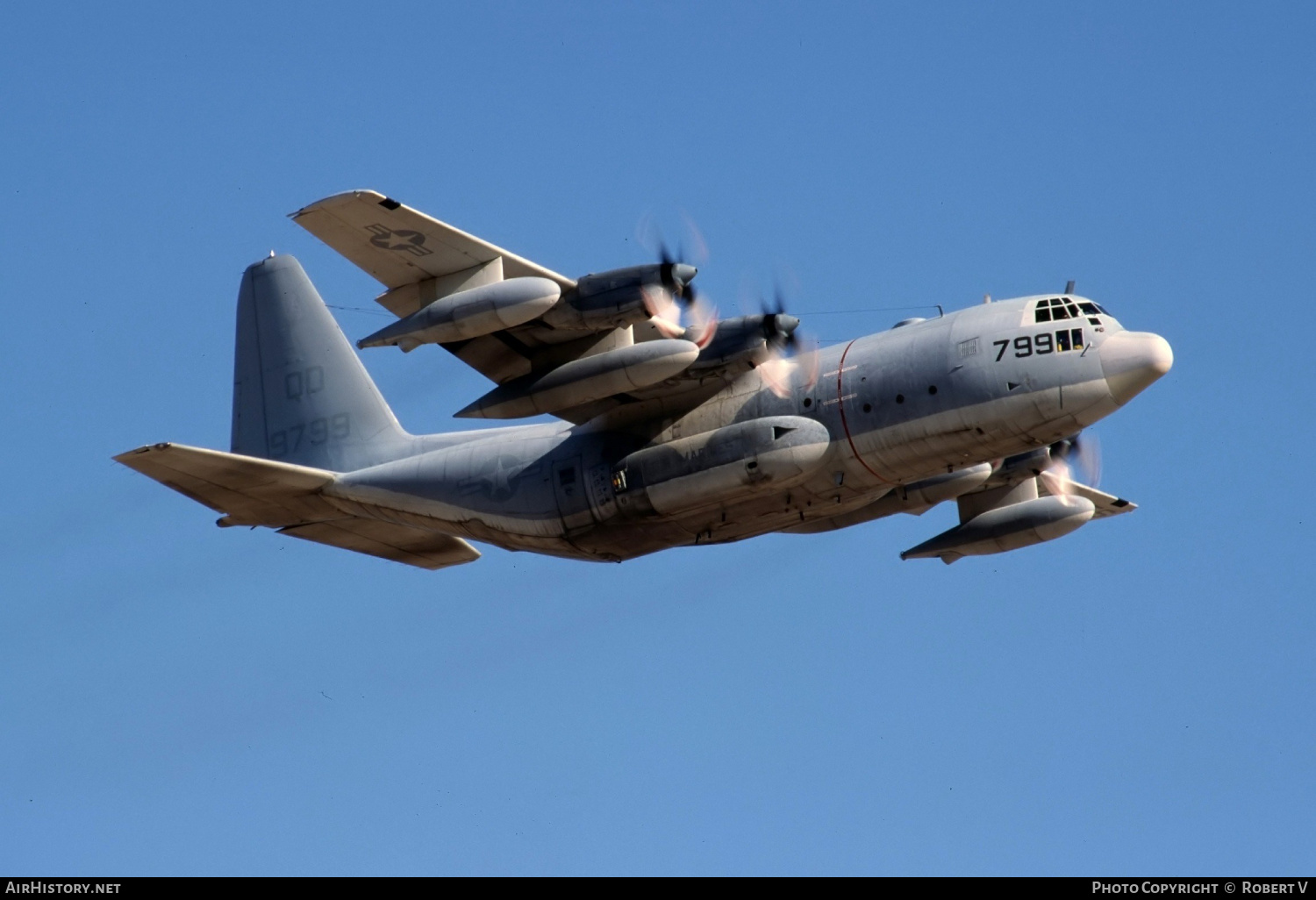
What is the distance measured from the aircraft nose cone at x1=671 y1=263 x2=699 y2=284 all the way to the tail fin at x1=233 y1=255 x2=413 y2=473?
20.9 feet

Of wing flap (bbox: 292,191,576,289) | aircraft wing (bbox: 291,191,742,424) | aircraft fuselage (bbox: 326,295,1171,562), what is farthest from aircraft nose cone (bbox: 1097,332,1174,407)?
wing flap (bbox: 292,191,576,289)

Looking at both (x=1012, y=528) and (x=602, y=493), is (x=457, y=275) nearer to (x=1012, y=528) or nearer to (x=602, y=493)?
(x=602, y=493)

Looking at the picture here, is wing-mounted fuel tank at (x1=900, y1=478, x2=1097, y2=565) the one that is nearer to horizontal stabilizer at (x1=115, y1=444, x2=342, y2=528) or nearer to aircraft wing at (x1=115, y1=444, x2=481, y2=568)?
aircraft wing at (x1=115, y1=444, x2=481, y2=568)

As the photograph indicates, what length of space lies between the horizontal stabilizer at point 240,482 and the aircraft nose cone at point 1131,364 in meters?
11.6

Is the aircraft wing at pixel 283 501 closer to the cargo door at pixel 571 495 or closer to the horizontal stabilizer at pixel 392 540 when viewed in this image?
the horizontal stabilizer at pixel 392 540

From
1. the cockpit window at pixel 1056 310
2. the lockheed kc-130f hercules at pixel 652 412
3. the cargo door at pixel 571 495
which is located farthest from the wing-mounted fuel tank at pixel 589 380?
the cockpit window at pixel 1056 310

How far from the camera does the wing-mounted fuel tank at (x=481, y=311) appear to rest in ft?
76.3

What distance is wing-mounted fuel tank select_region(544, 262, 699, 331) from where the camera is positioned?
2369 cm

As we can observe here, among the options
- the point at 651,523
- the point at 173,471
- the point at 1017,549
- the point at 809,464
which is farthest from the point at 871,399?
the point at 173,471

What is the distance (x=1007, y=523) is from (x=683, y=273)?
7.84 m

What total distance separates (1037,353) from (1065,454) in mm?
6094

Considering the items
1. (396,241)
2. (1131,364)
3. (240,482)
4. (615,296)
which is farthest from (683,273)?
(240,482)
